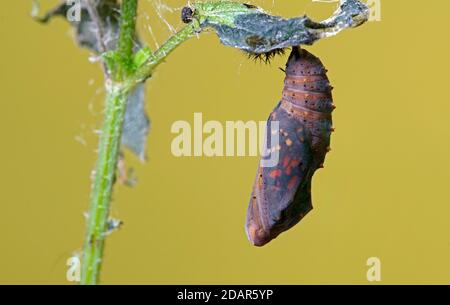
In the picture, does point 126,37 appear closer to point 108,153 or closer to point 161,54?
point 161,54

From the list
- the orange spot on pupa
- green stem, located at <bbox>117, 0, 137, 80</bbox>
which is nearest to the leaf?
green stem, located at <bbox>117, 0, 137, 80</bbox>

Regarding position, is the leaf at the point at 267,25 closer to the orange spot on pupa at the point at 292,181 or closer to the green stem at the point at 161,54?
the green stem at the point at 161,54

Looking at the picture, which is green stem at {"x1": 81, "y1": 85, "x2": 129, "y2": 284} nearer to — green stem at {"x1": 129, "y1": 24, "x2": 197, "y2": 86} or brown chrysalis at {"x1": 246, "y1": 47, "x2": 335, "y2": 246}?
green stem at {"x1": 129, "y1": 24, "x2": 197, "y2": 86}

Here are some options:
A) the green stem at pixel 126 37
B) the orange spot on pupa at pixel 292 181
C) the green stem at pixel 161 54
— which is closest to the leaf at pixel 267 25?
the green stem at pixel 161 54

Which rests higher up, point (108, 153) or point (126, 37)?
point (126, 37)

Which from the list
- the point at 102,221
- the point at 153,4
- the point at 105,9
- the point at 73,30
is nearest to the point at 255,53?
the point at 153,4

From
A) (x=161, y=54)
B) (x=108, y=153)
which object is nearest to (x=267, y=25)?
(x=161, y=54)
